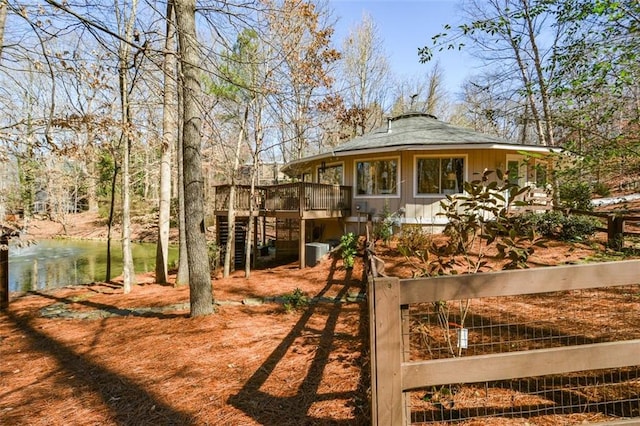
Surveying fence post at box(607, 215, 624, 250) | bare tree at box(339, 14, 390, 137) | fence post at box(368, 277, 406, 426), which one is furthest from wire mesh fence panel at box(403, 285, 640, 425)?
bare tree at box(339, 14, 390, 137)

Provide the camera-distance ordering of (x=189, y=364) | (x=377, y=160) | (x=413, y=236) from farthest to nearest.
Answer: (x=377, y=160)
(x=413, y=236)
(x=189, y=364)

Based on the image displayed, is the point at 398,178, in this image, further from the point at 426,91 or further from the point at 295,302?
the point at 426,91

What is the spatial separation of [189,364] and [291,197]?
8.37 meters

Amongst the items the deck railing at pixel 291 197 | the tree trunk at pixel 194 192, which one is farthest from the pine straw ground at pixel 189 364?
the deck railing at pixel 291 197

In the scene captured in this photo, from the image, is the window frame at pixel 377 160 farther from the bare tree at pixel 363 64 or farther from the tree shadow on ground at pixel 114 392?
the bare tree at pixel 363 64

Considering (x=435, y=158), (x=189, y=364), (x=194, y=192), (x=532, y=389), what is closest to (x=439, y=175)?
(x=435, y=158)

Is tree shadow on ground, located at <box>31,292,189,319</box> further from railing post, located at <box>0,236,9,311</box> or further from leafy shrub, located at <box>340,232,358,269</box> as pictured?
leafy shrub, located at <box>340,232,358,269</box>

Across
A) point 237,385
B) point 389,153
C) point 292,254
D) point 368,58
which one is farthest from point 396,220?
point 368,58

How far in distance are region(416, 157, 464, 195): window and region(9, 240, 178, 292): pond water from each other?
11.7m

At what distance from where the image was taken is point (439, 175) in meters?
11.7

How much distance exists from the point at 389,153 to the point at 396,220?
2.44 m

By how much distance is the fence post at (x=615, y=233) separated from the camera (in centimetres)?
806

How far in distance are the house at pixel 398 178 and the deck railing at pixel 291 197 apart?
0.03 m

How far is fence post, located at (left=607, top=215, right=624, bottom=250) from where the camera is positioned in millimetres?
8057
